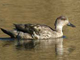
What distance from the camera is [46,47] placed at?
701 inches

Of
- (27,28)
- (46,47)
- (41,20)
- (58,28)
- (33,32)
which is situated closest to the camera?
(46,47)

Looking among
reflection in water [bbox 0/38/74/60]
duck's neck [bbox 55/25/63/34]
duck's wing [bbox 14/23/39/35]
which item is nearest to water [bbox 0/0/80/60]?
reflection in water [bbox 0/38/74/60]

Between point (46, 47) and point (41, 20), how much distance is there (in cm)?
550

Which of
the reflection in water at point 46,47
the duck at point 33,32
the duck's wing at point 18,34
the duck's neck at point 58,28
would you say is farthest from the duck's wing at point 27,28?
the duck's neck at point 58,28

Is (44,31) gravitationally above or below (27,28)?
below

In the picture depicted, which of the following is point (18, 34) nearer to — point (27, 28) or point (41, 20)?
point (27, 28)

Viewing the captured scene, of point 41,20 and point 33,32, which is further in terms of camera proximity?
point 41,20

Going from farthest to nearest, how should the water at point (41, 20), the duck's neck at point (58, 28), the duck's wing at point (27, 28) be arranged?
the duck's neck at point (58, 28)
the duck's wing at point (27, 28)
the water at point (41, 20)

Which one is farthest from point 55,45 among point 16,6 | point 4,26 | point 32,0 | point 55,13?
point 32,0

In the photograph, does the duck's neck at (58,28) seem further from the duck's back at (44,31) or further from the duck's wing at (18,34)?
the duck's wing at (18,34)

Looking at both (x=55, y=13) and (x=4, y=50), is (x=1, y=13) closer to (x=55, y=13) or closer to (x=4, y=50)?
(x=55, y=13)

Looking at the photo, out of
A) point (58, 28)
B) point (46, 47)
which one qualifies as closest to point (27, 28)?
point (58, 28)

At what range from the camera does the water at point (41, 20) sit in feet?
54.1

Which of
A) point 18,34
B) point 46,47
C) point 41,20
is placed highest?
point 41,20
